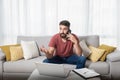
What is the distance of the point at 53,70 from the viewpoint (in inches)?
103

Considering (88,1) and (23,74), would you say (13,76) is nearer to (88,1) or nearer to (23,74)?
(23,74)

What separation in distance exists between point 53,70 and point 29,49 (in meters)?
1.54

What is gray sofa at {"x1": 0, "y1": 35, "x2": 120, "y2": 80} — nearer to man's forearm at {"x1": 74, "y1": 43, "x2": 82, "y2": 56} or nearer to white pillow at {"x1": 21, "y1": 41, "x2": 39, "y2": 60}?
white pillow at {"x1": 21, "y1": 41, "x2": 39, "y2": 60}

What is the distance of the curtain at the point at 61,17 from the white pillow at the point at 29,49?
880 mm

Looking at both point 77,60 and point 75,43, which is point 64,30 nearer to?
point 75,43

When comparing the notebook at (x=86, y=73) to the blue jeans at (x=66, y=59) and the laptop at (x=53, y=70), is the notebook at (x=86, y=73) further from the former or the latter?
the blue jeans at (x=66, y=59)

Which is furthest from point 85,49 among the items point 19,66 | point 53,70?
point 53,70

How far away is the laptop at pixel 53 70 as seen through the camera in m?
2.57

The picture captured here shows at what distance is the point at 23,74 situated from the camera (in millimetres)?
3748

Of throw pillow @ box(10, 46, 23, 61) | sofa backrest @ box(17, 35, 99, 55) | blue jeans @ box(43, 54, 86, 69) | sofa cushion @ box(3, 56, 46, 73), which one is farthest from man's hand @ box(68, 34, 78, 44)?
throw pillow @ box(10, 46, 23, 61)

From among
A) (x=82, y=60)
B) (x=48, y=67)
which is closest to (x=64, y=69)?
(x=48, y=67)

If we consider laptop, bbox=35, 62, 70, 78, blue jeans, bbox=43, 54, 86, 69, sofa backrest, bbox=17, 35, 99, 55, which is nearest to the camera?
laptop, bbox=35, 62, 70, 78

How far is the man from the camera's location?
141 inches

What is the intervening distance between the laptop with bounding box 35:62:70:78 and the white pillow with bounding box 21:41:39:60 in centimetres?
133
